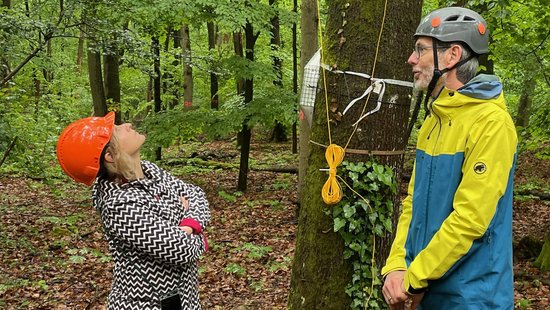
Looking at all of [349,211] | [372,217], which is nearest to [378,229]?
[372,217]

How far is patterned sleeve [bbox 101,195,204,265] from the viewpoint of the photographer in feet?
8.04

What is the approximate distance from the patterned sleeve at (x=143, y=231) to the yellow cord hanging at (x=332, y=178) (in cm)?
100

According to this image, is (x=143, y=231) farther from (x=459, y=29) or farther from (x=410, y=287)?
(x=459, y=29)

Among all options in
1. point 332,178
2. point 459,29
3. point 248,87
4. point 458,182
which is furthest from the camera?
point 248,87

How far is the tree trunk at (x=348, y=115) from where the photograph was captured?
3.13m

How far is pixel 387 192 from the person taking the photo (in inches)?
128

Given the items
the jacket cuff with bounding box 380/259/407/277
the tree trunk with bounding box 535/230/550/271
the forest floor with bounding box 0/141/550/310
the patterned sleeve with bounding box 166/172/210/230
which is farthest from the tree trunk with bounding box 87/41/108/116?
the jacket cuff with bounding box 380/259/407/277

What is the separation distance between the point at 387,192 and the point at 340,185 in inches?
13.5

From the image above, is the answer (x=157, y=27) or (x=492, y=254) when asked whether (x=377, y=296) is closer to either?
(x=492, y=254)

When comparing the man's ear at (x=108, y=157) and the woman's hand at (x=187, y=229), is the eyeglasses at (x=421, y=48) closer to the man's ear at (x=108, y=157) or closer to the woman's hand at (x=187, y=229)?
the woman's hand at (x=187, y=229)

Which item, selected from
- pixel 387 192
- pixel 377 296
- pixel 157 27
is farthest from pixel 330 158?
pixel 157 27

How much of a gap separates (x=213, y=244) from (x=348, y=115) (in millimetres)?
5481

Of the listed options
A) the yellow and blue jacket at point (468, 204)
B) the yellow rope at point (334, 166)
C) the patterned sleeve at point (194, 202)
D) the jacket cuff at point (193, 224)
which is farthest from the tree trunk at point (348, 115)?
the yellow and blue jacket at point (468, 204)

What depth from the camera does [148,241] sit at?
245cm
